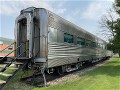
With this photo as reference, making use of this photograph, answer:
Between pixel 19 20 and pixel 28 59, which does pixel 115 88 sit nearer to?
pixel 28 59

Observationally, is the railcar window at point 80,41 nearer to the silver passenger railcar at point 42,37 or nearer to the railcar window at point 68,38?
the railcar window at point 68,38

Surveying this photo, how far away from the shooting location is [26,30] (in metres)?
10.6

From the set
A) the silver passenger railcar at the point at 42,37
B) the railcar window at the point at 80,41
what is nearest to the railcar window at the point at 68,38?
the silver passenger railcar at the point at 42,37

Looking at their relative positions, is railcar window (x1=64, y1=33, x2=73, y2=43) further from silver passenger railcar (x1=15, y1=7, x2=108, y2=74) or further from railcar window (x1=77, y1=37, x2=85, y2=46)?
railcar window (x1=77, y1=37, x2=85, y2=46)

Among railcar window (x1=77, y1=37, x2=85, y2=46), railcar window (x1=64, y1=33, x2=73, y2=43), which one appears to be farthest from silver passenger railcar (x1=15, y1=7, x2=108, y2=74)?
railcar window (x1=77, y1=37, x2=85, y2=46)

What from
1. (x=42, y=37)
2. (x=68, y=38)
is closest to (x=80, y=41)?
(x=68, y=38)

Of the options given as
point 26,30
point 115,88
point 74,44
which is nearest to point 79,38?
point 74,44

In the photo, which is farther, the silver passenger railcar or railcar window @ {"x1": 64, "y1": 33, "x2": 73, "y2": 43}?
railcar window @ {"x1": 64, "y1": 33, "x2": 73, "y2": 43}

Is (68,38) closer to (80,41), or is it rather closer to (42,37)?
(80,41)

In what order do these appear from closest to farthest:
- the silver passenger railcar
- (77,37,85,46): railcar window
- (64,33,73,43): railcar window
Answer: the silver passenger railcar
(64,33,73,43): railcar window
(77,37,85,46): railcar window

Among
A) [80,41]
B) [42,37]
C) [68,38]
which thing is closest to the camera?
[42,37]

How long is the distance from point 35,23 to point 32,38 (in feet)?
2.36

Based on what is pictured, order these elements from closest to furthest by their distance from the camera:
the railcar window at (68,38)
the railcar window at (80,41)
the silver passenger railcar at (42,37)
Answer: the silver passenger railcar at (42,37), the railcar window at (68,38), the railcar window at (80,41)

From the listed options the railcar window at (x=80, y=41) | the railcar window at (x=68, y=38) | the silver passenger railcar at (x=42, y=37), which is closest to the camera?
the silver passenger railcar at (x=42, y=37)
